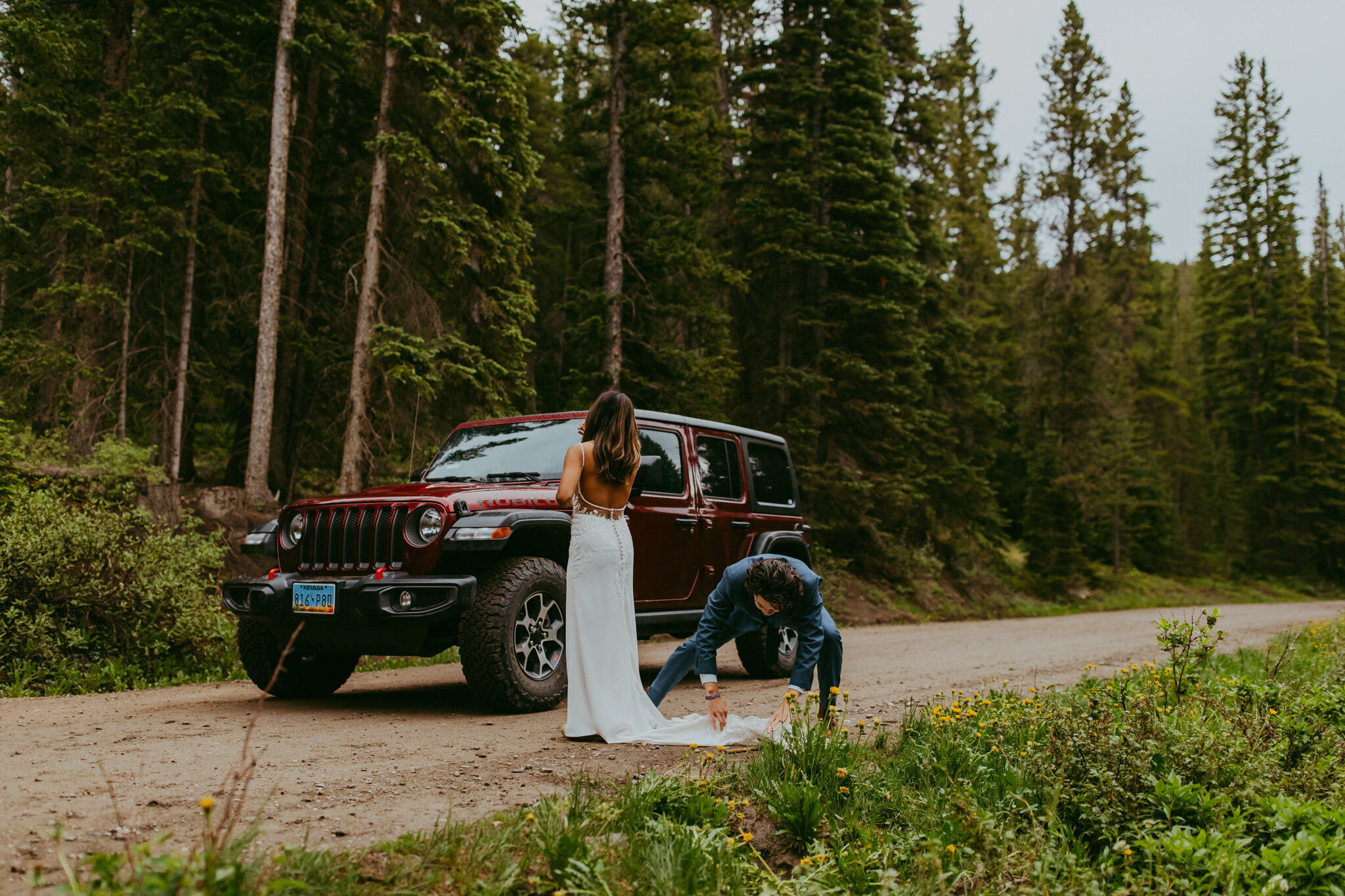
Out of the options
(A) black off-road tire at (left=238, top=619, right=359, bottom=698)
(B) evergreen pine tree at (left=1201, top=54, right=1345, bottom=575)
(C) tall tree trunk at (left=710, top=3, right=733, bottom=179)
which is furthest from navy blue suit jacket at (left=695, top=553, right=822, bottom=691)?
(B) evergreen pine tree at (left=1201, top=54, right=1345, bottom=575)

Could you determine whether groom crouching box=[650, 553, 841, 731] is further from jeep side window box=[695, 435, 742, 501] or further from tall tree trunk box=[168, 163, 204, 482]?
tall tree trunk box=[168, 163, 204, 482]

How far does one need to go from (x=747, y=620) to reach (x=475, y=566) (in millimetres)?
1947

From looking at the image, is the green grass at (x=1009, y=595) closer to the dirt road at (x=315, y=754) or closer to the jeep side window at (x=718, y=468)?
the jeep side window at (x=718, y=468)

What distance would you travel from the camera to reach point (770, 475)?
30.1 feet

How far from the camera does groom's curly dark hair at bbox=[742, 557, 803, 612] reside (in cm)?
514

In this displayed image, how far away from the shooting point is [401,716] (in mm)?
6074

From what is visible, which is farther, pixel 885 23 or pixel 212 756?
pixel 885 23

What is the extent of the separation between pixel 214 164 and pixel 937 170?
750 inches

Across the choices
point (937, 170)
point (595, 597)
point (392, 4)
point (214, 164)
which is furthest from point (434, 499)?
point (937, 170)

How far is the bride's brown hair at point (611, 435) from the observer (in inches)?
223

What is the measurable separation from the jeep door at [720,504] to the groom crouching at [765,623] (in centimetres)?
217

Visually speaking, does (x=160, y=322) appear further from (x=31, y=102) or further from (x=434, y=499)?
(x=434, y=499)

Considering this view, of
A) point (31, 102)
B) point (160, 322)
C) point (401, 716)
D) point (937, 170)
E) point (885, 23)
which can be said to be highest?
point (885, 23)

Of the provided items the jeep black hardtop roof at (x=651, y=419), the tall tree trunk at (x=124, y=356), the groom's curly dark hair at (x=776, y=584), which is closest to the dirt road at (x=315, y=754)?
the groom's curly dark hair at (x=776, y=584)
